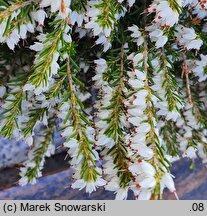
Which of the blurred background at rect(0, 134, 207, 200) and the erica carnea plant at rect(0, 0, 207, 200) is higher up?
the erica carnea plant at rect(0, 0, 207, 200)

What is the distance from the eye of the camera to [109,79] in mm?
821

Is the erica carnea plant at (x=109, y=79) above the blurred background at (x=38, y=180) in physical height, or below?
above

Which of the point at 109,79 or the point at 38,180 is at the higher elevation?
the point at 109,79

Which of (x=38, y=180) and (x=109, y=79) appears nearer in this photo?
(x=109, y=79)

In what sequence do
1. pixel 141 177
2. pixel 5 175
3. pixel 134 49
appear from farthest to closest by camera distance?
1. pixel 5 175
2. pixel 134 49
3. pixel 141 177

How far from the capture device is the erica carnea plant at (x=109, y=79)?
26.8 inches

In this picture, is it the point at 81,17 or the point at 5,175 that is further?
the point at 5,175

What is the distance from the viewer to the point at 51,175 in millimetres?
1146

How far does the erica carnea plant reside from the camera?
0.68 m

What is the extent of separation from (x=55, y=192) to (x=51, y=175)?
44mm

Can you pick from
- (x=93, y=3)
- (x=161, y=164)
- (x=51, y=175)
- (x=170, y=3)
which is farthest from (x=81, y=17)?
(x=51, y=175)

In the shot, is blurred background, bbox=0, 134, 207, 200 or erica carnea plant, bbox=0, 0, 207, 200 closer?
erica carnea plant, bbox=0, 0, 207, 200

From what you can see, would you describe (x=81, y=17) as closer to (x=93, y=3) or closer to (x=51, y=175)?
(x=93, y=3)

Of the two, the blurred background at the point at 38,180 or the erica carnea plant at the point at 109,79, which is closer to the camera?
the erica carnea plant at the point at 109,79
